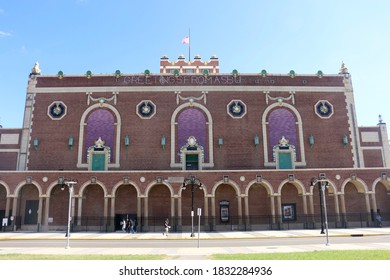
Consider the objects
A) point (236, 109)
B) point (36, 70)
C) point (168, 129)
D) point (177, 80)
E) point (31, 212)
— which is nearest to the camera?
point (31, 212)

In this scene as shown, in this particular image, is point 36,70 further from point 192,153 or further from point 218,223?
point 218,223

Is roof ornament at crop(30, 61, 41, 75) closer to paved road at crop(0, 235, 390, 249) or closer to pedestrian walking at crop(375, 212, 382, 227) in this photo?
paved road at crop(0, 235, 390, 249)

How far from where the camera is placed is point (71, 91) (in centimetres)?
4728

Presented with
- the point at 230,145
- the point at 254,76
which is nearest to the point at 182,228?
the point at 230,145

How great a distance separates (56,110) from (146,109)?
13.0 metres

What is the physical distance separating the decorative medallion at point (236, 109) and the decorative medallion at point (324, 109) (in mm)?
10801

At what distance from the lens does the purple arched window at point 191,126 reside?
1794 inches

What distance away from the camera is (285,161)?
45.1 meters

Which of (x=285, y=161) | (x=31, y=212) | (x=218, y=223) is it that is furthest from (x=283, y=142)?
(x=31, y=212)

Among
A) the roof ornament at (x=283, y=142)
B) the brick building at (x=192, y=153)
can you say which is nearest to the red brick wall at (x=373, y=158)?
the brick building at (x=192, y=153)

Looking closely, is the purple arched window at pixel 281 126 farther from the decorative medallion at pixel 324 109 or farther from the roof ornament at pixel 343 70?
the roof ornament at pixel 343 70

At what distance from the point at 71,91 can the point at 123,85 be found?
302 inches

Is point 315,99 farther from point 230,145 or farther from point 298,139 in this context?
point 230,145

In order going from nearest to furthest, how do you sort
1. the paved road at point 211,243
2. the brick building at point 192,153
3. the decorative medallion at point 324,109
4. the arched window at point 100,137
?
the paved road at point 211,243
the brick building at point 192,153
the arched window at point 100,137
the decorative medallion at point 324,109
